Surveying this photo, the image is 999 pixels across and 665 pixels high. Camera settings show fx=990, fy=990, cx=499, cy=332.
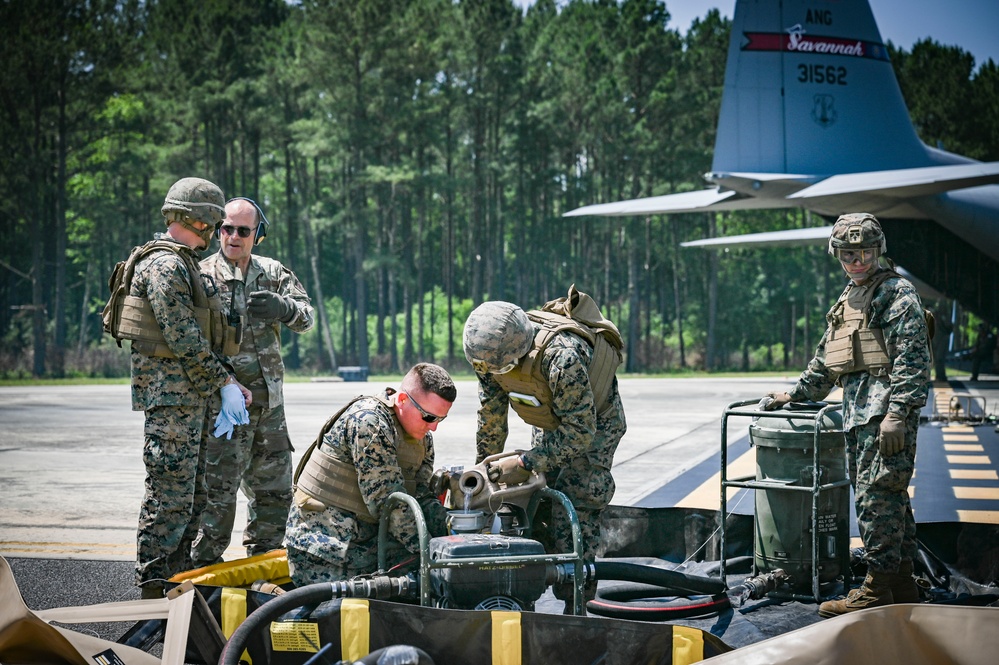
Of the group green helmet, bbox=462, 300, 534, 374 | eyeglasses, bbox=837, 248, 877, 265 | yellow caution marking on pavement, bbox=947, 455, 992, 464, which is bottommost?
yellow caution marking on pavement, bbox=947, 455, 992, 464

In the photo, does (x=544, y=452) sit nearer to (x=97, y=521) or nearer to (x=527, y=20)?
(x=97, y=521)

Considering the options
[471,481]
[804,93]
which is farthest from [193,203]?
[804,93]

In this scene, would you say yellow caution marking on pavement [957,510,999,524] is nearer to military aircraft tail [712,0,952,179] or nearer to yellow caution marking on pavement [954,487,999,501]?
yellow caution marking on pavement [954,487,999,501]

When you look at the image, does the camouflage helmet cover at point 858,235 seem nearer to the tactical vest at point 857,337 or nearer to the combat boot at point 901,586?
the tactical vest at point 857,337

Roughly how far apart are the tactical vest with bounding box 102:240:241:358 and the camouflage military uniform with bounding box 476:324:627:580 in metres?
1.62

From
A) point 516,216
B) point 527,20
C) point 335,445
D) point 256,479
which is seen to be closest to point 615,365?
point 335,445

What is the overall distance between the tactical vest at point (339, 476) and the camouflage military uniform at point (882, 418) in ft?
8.04

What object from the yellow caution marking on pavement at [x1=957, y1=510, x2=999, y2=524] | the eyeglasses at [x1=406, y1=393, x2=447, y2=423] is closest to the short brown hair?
the eyeglasses at [x1=406, y1=393, x2=447, y2=423]

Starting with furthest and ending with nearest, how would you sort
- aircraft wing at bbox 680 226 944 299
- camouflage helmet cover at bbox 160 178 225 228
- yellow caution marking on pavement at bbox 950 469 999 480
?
aircraft wing at bbox 680 226 944 299 → yellow caution marking on pavement at bbox 950 469 999 480 → camouflage helmet cover at bbox 160 178 225 228

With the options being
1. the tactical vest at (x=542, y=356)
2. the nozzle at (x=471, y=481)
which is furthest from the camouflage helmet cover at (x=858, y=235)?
the nozzle at (x=471, y=481)

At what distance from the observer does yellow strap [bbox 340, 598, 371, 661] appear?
3.65 m

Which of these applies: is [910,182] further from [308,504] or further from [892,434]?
[308,504]

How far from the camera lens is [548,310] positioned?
16.8ft

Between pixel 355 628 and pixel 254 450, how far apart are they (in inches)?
96.0
